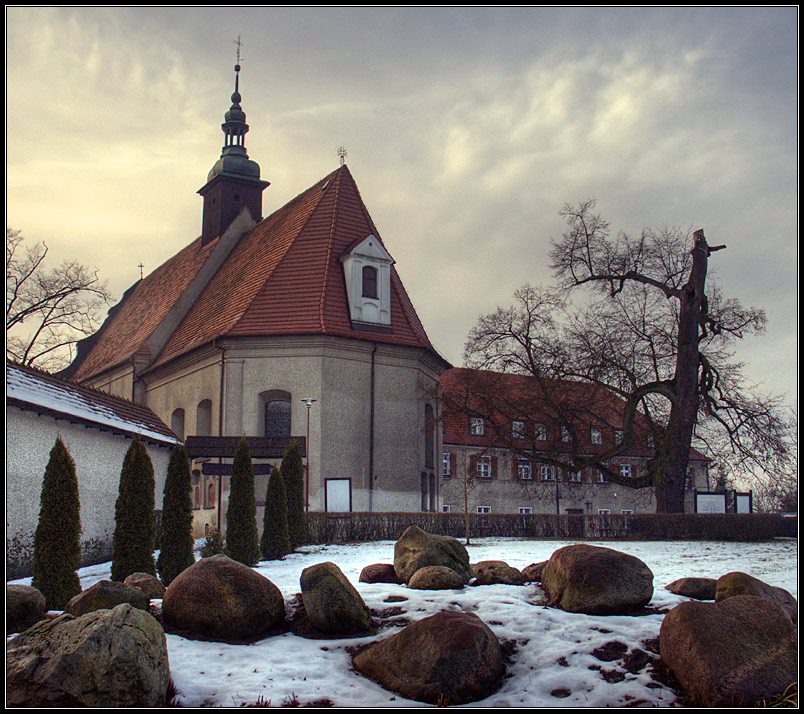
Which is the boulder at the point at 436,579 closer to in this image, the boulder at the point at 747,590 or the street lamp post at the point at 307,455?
the boulder at the point at 747,590

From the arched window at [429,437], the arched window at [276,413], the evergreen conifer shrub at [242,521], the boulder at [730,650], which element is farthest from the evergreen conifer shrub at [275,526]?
the arched window at [429,437]

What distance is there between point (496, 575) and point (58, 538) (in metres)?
6.10

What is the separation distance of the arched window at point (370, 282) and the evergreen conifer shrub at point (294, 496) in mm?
9426

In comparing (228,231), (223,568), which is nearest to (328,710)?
(223,568)

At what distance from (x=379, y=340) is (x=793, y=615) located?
18.7 metres

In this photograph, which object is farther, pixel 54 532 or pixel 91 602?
pixel 54 532

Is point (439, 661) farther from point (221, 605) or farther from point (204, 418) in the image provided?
point (204, 418)

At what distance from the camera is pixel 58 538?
11.4 metres

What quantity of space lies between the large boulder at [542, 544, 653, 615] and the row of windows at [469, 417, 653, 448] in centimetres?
1626

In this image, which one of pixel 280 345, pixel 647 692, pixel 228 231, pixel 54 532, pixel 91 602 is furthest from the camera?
pixel 228 231

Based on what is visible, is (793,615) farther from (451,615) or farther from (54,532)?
(54,532)

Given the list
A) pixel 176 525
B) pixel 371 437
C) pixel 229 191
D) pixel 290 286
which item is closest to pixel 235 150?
pixel 229 191

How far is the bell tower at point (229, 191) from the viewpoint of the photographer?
129 ft

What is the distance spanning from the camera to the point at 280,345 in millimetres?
27469
